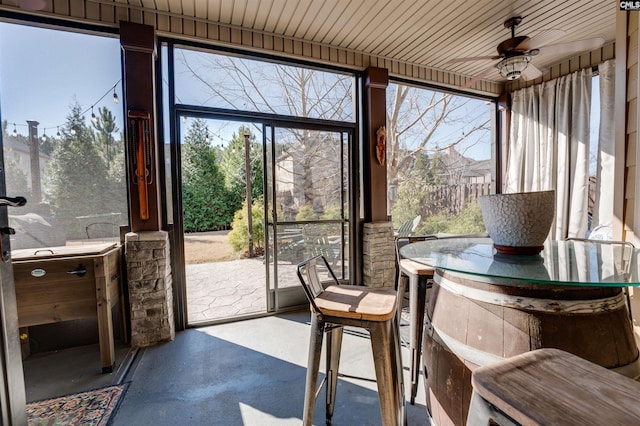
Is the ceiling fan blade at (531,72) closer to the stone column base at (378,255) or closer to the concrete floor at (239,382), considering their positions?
the stone column base at (378,255)

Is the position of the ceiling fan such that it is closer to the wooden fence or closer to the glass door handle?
the wooden fence

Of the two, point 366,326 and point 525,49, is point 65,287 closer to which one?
point 366,326

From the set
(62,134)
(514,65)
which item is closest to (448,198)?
(514,65)

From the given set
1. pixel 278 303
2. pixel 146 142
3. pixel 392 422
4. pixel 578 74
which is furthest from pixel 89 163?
pixel 578 74

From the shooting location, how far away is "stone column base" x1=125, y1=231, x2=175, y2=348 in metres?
2.39

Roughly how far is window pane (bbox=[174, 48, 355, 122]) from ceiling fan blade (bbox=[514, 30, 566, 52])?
1.70 m

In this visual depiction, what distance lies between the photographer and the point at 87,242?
2473mm

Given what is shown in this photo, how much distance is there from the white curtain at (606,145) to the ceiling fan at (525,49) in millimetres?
1007

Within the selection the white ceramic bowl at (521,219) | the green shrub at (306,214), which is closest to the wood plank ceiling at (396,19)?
the green shrub at (306,214)

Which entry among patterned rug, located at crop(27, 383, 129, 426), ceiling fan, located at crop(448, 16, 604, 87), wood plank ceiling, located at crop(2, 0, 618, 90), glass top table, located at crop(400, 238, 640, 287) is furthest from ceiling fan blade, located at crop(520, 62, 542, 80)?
patterned rug, located at crop(27, 383, 129, 426)

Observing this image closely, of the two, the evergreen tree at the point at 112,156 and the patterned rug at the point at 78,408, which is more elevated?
the evergreen tree at the point at 112,156

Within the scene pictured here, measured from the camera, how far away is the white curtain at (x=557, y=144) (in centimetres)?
346

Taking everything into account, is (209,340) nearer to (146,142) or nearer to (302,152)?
(146,142)

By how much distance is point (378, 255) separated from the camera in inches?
136
